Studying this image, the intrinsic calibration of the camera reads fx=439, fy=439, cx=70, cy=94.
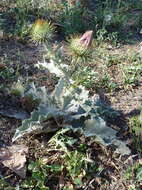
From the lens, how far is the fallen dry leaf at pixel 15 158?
338 centimetres

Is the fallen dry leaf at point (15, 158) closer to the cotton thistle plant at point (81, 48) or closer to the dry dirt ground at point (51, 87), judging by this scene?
the dry dirt ground at point (51, 87)

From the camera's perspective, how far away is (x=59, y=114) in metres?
3.62

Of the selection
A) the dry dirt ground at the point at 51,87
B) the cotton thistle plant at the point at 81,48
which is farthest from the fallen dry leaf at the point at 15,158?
the cotton thistle plant at the point at 81,48

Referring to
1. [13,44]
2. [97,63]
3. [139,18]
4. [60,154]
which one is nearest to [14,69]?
[13,44]

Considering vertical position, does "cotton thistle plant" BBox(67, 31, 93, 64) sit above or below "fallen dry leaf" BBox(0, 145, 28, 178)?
above

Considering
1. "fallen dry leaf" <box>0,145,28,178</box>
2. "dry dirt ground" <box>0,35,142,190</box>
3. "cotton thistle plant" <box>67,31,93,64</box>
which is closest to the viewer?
"fallen dry leaf" <box>0,145,28,178</box>

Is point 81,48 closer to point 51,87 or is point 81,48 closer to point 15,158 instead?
point 51,87

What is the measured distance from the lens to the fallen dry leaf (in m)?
3.38

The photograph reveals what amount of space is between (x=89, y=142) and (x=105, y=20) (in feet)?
7.11

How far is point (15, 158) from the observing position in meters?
3.46

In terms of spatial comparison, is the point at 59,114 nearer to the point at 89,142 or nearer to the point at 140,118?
the point at 89,142

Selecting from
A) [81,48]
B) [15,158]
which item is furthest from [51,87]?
[15,158]

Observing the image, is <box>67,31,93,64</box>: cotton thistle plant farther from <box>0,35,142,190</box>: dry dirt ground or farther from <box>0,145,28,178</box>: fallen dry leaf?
<box>0,145,28,178</box>: fallen dry leaf

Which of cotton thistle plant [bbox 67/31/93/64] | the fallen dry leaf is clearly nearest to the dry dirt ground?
the fallen dry leaf
